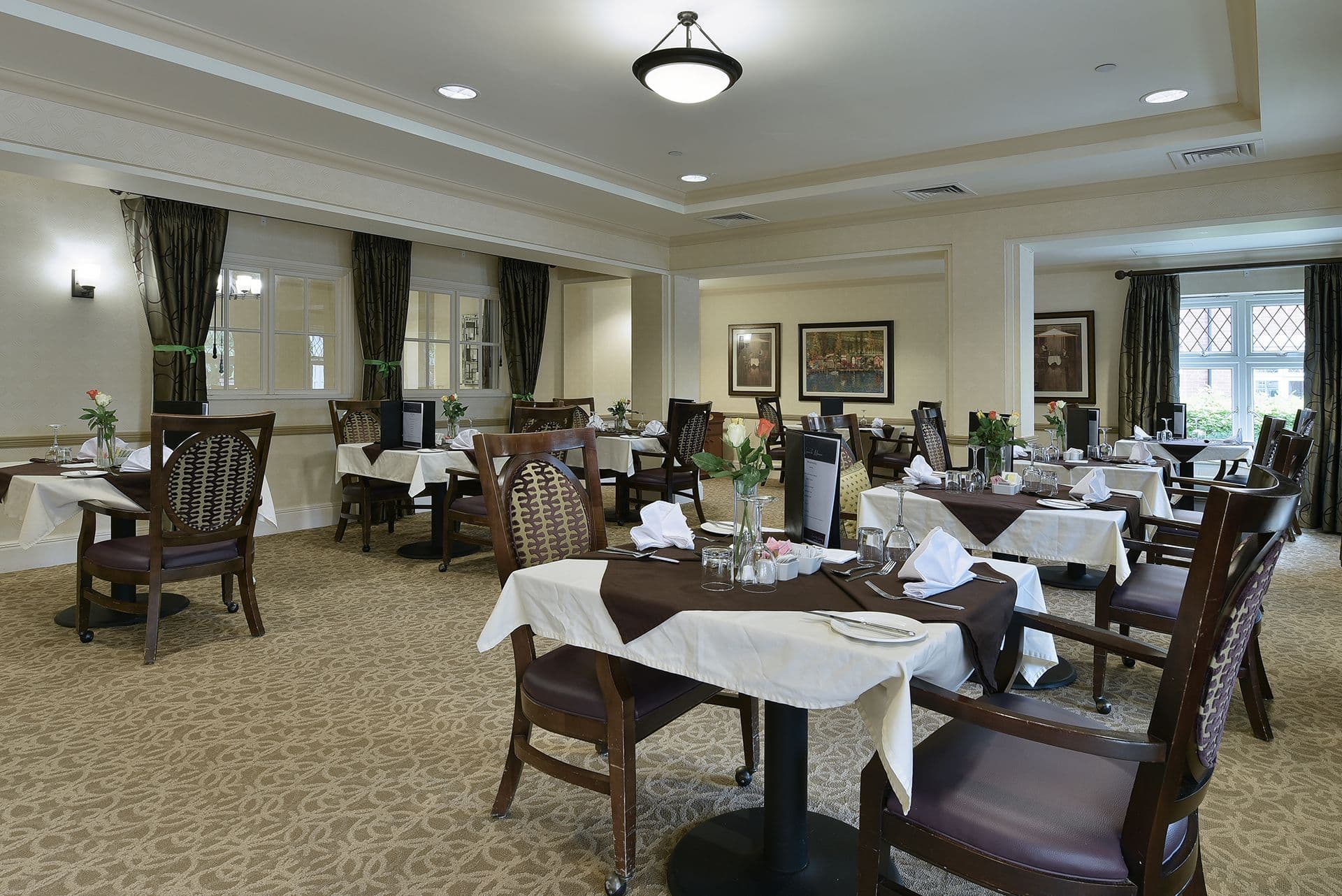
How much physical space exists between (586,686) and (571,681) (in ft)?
0.18

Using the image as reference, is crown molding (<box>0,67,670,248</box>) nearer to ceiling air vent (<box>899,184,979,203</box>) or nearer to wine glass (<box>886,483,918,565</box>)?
ceiling air vent (<box>899,184,979,203</box>)

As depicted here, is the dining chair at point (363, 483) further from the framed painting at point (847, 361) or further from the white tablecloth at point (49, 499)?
the framed painting at point (847, 361)

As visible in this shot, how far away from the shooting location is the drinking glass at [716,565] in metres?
1.94

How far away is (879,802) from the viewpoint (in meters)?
1.51

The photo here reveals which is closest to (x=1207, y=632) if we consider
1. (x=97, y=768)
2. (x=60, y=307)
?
(x=97, y=768)

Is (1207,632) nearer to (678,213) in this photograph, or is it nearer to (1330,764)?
(1330,764)

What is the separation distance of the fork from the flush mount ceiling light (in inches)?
104

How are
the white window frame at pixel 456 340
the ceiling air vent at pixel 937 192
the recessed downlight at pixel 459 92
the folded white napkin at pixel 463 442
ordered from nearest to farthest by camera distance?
the recessed downlight at pixel 459 92, the folded white napkin at pixel 463 442, the ceiling air vent at pixel 937 192, the white window frame at pixel 456 340

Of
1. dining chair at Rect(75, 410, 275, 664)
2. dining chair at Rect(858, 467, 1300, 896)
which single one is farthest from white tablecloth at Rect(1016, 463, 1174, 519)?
dining chair at Rect(75, 410, 275, 664)

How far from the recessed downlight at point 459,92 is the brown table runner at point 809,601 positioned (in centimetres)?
376

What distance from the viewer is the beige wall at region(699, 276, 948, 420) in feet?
34.8

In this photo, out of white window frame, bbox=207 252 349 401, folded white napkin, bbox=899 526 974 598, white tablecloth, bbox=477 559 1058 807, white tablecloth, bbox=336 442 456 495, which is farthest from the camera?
white window frame, bbox=207 252 349 401

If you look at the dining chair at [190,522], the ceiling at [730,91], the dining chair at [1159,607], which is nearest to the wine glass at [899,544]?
the dining chair at [1159,607]

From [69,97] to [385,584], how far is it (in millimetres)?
3243
